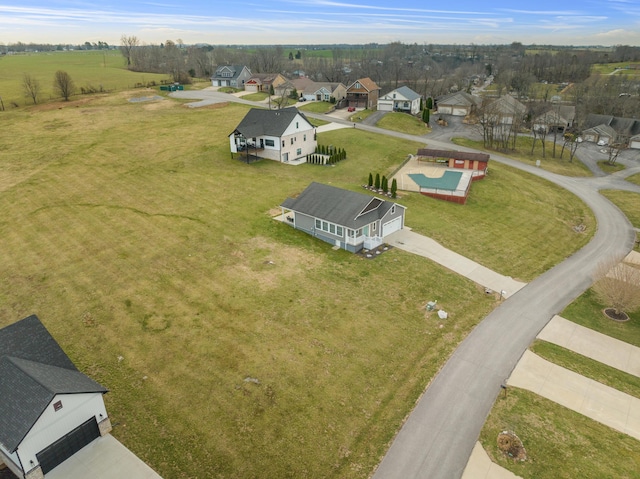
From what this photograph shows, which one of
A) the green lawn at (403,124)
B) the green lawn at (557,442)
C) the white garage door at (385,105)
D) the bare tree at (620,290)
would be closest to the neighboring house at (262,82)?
the white garage door at (385,105)

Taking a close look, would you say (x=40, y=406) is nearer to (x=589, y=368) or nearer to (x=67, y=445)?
(x=67, y=445)

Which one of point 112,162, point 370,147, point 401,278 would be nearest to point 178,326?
point 401,278

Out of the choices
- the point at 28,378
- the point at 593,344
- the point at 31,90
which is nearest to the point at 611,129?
the point at 593,344

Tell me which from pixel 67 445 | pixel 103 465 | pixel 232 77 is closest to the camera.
→ pixel 67 445

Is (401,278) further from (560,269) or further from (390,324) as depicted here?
(560,269)

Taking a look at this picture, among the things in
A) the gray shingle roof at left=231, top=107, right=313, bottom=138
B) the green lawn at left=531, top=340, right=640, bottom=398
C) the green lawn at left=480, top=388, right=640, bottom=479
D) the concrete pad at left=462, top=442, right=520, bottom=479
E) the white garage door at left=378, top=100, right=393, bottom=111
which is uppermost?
the gray shingle roof at left=231, top=107, right=313, bottom=138

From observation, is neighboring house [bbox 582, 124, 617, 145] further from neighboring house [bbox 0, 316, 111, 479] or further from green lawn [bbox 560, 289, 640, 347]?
neighboring house [bbox 0, 316, 111, 479]

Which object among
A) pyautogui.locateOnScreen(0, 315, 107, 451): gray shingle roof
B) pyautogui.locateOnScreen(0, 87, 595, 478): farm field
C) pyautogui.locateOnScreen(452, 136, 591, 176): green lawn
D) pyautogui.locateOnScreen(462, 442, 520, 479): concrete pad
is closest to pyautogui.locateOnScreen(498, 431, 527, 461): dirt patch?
pyautogui.locateOnScreen(462, 442, 520, 479): concrete pad
